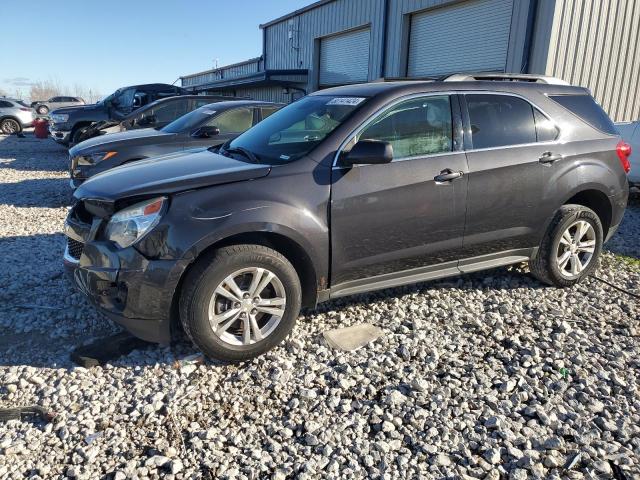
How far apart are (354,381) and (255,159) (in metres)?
1.72

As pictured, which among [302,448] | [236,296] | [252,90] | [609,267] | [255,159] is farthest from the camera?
[252,90]

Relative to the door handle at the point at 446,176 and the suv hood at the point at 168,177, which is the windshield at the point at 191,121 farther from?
the door handle at the point at 446,176

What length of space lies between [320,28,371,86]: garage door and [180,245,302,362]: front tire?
13.6m

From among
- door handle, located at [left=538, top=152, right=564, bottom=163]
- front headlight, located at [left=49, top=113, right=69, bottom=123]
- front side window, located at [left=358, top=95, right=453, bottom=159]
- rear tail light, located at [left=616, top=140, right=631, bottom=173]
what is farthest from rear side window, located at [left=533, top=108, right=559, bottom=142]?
front headlight, located at [left=49, top=113, right=69, bottom=123]

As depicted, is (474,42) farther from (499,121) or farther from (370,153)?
(370,153)

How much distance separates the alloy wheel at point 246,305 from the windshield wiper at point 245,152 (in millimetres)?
905

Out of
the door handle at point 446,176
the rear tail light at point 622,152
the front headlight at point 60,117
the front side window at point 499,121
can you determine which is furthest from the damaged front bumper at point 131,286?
the front headlight at point 60,117

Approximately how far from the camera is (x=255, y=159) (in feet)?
11.9

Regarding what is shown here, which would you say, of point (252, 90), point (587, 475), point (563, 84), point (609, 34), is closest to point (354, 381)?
point (587, 475)

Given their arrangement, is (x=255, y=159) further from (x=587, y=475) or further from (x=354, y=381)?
(x=587, y=475)

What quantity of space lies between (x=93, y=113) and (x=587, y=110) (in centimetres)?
1260

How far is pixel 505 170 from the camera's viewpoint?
395 cm

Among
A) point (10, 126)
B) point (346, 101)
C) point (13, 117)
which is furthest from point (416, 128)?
point (10, 126)

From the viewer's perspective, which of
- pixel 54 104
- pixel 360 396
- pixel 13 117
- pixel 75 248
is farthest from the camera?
pixel 54 104
